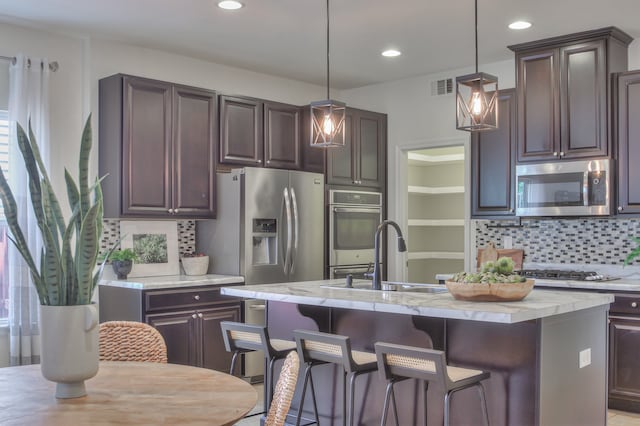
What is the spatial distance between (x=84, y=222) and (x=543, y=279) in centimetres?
375

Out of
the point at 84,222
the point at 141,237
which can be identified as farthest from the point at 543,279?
the point at 84,222

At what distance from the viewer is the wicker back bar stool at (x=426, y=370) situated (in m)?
2.72

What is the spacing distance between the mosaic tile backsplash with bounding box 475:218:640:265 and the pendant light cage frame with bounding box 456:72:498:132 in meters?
2.13

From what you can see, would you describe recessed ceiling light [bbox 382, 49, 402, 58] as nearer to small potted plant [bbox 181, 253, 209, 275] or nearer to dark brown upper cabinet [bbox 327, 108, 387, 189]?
dark brown upper cabinet [bbox 327, 108, 387, 189]

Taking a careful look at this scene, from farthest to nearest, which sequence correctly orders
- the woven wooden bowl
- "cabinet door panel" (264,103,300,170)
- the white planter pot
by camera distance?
"cabinet door panel" (264,103,300,170) < the woven wooden bowl < the white planter pot

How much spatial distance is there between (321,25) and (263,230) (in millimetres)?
1634

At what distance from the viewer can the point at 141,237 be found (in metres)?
5.24

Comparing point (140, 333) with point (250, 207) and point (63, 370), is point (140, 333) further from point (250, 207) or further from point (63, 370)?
point (250, 207)

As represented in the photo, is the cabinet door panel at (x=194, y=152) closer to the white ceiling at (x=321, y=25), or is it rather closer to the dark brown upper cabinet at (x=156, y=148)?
the dark brown upper cabinet at (x=156, y=148)

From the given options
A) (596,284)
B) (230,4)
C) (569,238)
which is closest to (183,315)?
(230,4)

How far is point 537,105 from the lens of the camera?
5152mm

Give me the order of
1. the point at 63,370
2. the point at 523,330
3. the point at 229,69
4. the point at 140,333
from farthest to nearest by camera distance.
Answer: the point at 229,69, the point at 523,330, the point at 140,333, the point at 63,370

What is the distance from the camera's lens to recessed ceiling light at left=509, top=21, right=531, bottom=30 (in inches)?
186

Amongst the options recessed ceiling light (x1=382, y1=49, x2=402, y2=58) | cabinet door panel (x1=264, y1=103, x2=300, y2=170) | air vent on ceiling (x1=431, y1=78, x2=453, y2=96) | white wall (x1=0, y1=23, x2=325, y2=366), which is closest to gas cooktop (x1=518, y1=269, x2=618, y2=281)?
air vent on ceiling (x1=431, y1=78, x2=453, y2=96)
